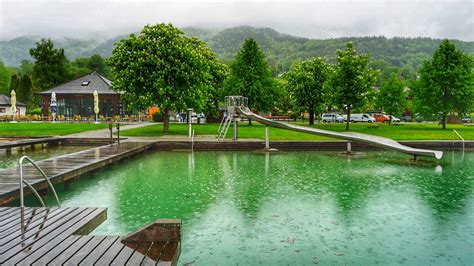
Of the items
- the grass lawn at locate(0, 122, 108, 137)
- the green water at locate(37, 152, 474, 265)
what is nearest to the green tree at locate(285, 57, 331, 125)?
the grass lawn at locate(0, 122, 108, 137)

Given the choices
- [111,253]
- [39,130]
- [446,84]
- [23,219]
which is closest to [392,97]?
[446,84]

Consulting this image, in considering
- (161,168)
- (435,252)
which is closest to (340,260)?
(435,252)

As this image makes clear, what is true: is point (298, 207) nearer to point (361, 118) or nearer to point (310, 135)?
point (310, 135)

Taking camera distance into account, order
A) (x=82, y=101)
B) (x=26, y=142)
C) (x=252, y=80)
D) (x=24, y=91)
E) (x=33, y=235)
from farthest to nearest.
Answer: (x=24, y=91) → (x=82, y=101) → (x=252, y=80) → (x=26, y=142) → (x=33, y=235)

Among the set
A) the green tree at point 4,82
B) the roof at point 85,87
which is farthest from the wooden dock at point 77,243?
the green tree at point 4,82

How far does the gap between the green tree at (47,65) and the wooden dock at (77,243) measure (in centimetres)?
8822

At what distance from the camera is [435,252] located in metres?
7.88

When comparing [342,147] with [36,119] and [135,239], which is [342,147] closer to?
[135,239]

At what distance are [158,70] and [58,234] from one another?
27.5 m

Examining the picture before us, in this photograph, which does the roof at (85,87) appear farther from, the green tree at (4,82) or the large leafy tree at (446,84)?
the large leafy tree at (446,84)

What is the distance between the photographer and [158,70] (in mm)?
32844

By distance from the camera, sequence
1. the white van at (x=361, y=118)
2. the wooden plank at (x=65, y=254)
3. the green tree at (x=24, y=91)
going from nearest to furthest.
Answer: the wooden plank at (x=65, y=254) < the white van at (x=361, y=118) < the green tree at (x=24, y=91)

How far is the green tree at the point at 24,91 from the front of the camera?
84.1m

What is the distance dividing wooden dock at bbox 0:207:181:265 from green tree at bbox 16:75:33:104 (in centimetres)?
8657
